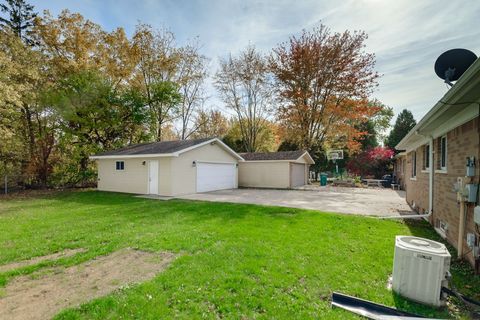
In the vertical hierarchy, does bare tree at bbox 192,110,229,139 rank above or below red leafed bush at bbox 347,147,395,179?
above

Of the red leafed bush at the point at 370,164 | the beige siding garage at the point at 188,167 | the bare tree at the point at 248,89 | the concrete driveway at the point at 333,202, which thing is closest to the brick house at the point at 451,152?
the concrete driveway at the point at 333,202

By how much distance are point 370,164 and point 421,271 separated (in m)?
23.2

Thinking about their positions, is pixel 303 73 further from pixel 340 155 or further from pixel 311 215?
pixel 311 215

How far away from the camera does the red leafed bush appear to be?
23594 mm

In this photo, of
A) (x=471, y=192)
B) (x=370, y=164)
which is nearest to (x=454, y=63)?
(x=471, y=192)

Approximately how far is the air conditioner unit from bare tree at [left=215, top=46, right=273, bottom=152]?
2226 cm

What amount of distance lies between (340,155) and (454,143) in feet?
62.5

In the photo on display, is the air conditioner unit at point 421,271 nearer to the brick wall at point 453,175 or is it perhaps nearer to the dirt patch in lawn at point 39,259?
the brick wall at point 453,175

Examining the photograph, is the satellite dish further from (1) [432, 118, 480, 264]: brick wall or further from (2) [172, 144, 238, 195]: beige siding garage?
(2) [172, 144, 238, 195]: beige siding garage

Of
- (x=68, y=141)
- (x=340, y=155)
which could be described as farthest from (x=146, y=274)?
(x=340, y=155)

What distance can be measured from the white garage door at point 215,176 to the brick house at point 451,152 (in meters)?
10.7

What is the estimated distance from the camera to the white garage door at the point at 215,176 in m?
15.0

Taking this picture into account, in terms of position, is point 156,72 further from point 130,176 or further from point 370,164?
point 370,164

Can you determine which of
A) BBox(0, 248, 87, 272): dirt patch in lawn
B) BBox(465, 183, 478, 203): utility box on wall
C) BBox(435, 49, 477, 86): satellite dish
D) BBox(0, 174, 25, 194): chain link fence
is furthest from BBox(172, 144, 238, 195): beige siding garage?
BBox(465, 183, 478, 203): utility box on wall
